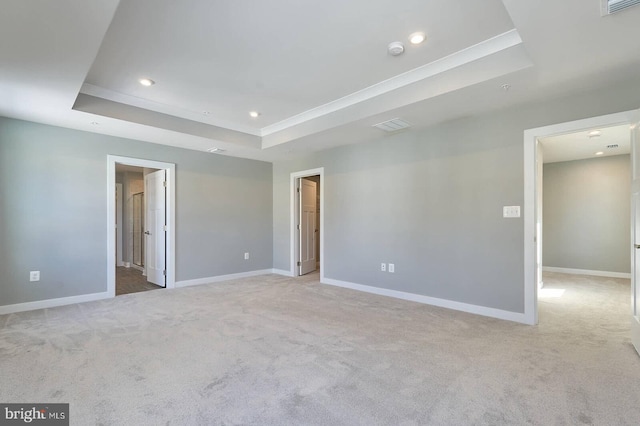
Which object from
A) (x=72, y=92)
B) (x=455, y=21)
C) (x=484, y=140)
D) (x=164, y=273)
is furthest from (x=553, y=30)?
(x=164, y=273)

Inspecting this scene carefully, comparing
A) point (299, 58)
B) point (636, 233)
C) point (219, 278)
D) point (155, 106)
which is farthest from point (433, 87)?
point (219, 278)

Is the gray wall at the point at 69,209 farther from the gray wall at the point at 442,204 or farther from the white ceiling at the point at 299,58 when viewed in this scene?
the gray wall at the point at 442,204

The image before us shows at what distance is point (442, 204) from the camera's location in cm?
409

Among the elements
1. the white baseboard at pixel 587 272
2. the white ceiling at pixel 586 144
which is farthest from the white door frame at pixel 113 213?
the white baseboard at pixel 587 272

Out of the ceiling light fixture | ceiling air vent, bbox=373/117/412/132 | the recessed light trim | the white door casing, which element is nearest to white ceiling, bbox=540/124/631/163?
ceiling air vent, bbox=373/117/412/132

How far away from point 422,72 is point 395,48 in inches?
22.2

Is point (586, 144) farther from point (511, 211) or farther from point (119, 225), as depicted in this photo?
point (119, 225)

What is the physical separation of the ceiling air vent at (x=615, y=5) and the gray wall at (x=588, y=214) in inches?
228

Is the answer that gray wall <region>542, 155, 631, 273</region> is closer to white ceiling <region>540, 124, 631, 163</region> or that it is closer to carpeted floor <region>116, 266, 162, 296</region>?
white ceiling <region>540, 124, 631, 163</region>

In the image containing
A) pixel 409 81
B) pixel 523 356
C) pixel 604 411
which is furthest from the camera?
pixel 409 81

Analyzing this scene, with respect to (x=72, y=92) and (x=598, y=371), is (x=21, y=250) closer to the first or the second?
(x=72, y=92)

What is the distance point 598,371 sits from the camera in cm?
228

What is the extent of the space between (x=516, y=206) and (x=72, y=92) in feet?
15.7

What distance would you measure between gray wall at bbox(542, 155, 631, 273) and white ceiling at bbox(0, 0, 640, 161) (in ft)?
14.9
